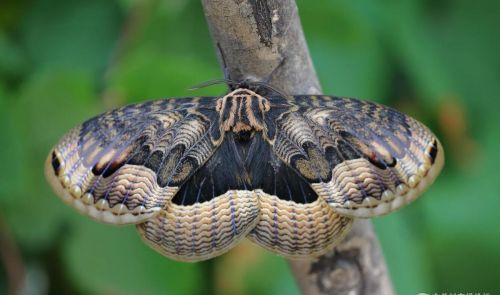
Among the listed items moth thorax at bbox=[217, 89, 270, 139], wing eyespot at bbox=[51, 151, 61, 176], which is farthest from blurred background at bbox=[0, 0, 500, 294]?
wing eyespot at bbox=[51, 151, 61, 176]

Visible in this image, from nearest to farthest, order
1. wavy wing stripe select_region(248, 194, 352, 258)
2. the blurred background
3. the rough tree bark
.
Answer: the rough tree bark < wavy wing stripe select_region(248, 194, 352, 258) < the blurred background

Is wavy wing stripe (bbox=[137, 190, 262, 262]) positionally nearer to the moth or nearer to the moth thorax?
the moth

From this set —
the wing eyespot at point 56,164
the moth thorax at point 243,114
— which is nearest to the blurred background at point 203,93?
the moth thorax at point 243,114

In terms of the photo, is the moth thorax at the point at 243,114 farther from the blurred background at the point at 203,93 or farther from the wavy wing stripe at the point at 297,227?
the blurred background at the point at 203,93

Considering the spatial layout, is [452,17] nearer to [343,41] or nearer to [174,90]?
[343,41]

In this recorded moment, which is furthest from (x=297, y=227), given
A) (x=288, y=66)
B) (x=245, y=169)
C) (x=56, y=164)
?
(x=56, y=164)

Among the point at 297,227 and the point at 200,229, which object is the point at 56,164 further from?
the point at 297,227

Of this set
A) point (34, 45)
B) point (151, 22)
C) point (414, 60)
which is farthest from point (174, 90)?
point (414, 60)
